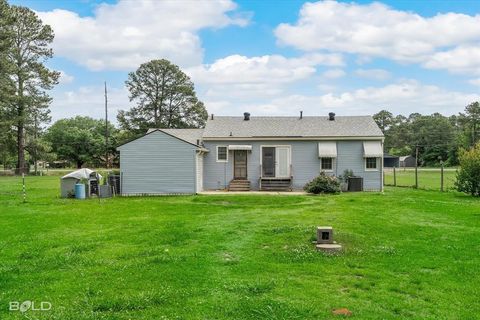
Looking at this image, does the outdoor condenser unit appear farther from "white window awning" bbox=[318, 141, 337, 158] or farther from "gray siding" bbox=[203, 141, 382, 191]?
"white window awning" bbox=[318, 141, 337, 158]

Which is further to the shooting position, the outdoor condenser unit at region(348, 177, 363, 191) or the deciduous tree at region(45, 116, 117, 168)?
the deciduous tree at region(45, 116, 117, 168)

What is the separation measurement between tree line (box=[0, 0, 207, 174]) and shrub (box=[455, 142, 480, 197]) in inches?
1008

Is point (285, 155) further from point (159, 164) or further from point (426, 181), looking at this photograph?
point (426, 181)

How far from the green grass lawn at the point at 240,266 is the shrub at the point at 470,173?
586 cm

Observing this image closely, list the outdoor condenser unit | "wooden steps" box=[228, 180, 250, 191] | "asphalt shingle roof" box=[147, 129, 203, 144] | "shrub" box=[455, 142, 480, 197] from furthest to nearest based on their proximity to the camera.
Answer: "asphalt shingle roof" box=[147, 129, 203, 144] → "wooden steps" box=[228, 180, 250, 191] → the outdoor condenser unit → "shrub" box=[455, 142, 480, 197]

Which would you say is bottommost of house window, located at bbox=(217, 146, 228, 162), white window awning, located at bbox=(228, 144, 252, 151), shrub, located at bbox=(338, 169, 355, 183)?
shrub, located at bbox=(338, 169, 355, 183)

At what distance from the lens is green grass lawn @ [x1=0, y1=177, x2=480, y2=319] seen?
5121 millimetres

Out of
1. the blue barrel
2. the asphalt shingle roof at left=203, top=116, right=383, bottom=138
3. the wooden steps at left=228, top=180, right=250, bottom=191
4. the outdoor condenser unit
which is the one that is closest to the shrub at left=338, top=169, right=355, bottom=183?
the outdoor condenser unit

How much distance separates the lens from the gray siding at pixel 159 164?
2020cm

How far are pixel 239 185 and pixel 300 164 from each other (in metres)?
3.55

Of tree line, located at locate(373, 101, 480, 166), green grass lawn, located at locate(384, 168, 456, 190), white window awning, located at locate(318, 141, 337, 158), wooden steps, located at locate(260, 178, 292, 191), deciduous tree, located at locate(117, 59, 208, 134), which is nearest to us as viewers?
white window awning, located at locate(318, 141, 337, 158)

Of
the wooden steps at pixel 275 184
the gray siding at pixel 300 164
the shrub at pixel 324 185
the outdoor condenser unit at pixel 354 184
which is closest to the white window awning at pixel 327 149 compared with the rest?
the gray siding at pixel 300 164

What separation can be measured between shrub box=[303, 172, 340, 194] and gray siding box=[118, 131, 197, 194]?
19.2 ft

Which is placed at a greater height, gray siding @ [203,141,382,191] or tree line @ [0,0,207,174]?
tree line @ [0,0,207,174]
